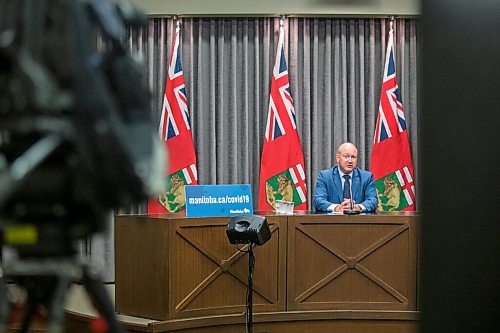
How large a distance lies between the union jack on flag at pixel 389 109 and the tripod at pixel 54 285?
23.7 feet

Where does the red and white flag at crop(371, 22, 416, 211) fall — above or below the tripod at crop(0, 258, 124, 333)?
above

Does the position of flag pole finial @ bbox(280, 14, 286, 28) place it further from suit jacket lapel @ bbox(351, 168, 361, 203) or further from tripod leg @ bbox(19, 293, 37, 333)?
tripod leg @ bbox(19, 293, 37, 333)

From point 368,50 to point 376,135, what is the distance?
3.13 ft

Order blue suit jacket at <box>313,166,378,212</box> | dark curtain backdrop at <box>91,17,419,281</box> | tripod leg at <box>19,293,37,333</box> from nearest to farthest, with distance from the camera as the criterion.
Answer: tripod leg at <box>19,293,37,333</box> → blue suit jacket at <box>313,166,378,212</box> → dark curtain backdrop at <box>91,17,419,281</box>

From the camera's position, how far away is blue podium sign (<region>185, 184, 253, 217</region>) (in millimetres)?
5633

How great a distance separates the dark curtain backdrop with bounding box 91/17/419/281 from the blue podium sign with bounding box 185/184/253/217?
9.52ft

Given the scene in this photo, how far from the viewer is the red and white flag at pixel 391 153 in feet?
27.8

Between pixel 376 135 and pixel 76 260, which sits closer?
pixel 76 260

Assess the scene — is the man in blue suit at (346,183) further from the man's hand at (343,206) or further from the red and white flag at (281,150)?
the red and white flag at (281,150)

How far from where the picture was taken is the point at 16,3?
1.38m

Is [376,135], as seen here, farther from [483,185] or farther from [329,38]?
[483,185]

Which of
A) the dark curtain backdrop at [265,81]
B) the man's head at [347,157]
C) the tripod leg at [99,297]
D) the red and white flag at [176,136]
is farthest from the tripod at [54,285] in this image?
the dark curtain backdrop at [265,81]

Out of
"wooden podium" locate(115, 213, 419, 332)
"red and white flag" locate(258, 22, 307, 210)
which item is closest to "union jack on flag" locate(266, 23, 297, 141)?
"red and white flag" locate(258, 22, 307, 210)

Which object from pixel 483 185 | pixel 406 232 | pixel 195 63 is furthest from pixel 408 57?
pixel 483 185
